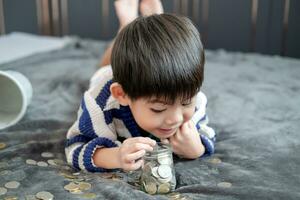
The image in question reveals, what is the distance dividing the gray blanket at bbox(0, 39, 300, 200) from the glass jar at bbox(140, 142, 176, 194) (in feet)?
0.06

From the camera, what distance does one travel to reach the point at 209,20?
91.5 inches

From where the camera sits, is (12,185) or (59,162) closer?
(12,185)

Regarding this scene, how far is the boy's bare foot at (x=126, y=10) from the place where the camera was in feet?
4.87

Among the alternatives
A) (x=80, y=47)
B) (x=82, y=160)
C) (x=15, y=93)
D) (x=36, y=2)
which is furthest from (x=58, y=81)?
(x=36, y=2)

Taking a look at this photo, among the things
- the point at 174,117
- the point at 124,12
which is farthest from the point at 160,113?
the point at 124,12

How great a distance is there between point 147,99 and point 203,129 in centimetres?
26

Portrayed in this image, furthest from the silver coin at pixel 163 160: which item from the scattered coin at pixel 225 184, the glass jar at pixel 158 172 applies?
the scattered coin at pixel 225 184

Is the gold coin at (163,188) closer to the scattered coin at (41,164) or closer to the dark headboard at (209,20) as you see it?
the scattered coin at (41,164)

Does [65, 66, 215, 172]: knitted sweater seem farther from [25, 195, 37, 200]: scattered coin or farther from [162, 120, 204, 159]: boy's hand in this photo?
[25, 195, 37, 200]: scattered coin

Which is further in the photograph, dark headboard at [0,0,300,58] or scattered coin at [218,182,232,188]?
dark headboard at [0,0,300,58]

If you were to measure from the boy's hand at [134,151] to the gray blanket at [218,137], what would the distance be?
0.04 m

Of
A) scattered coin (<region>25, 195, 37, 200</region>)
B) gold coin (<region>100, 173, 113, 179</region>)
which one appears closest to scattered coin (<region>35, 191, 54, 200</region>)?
scattered coin (<region>25, 195, 37, 200</region>)

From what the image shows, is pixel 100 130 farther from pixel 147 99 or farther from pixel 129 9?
A: pixel 129 9

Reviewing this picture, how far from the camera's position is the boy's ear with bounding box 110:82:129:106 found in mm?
867
